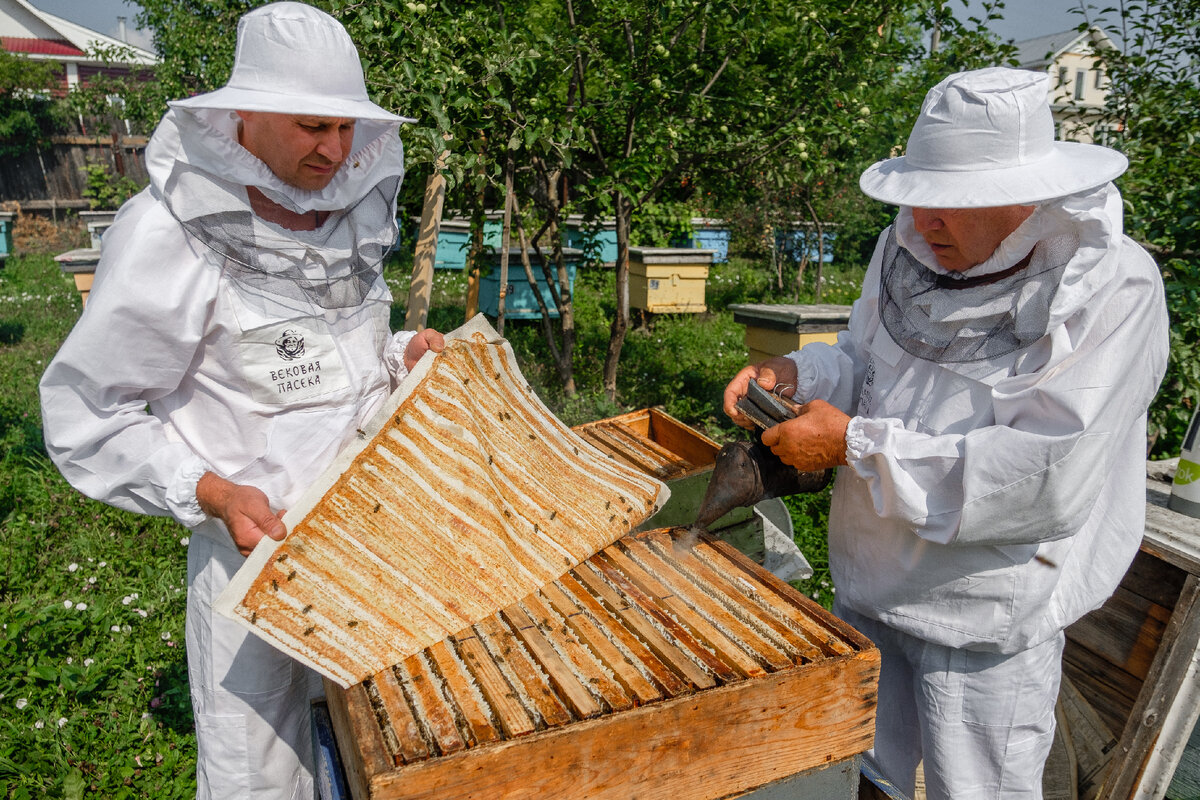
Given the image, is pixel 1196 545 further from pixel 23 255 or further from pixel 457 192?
pixel 23 255

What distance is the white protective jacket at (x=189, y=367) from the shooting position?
1.61 meters

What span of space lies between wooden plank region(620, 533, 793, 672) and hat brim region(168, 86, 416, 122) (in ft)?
3.69

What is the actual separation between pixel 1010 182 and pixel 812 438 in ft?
2.12

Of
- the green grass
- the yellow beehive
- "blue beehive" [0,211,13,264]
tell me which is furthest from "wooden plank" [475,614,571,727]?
"blue beehive" [0,211,13,264]

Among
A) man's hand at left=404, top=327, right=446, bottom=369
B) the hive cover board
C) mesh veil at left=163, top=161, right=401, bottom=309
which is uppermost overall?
mesh veil at left=163, top=161, right=401, bottom=309

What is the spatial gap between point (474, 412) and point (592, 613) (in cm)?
51

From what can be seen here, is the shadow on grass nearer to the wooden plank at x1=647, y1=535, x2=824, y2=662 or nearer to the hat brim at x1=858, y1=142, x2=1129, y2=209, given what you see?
the wooden plank at x1=647, y1=535, x2=824, y2=662

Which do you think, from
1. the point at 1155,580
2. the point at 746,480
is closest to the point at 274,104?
the point at 746,480

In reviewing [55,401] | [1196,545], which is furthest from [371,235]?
[1196,545]

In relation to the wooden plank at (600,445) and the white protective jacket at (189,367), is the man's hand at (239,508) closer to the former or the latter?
the white protective jacket at (189,367)

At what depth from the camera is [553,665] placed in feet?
4.70

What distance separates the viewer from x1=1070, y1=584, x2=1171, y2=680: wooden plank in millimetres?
2320

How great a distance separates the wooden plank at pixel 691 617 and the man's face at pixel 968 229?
0.94 meters

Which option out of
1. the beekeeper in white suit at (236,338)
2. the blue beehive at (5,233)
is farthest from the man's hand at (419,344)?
the blue beehive at (5,233)
